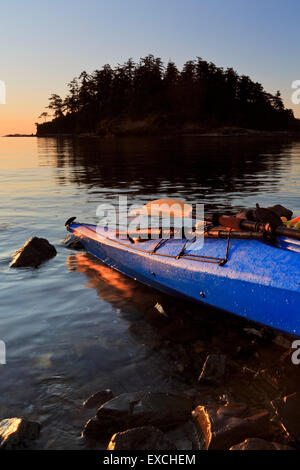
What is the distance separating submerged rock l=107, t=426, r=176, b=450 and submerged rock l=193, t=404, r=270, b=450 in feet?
1.19

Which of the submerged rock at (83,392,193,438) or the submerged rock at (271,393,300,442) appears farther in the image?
the submerged rock at (83,392,193,438)

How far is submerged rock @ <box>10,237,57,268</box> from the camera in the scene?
8387 mm

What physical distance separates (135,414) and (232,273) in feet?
7.21

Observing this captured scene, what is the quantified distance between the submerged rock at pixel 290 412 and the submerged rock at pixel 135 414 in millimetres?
860

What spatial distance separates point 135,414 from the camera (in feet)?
12.2

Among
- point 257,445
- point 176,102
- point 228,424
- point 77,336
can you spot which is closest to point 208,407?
point 228,424

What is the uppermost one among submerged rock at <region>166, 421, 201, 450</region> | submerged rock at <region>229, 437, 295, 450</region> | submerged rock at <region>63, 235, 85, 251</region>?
submerged rock at <region>63, 235, 85, 251</region>

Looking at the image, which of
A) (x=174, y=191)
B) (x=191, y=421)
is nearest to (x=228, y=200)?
(x=174, y=191)

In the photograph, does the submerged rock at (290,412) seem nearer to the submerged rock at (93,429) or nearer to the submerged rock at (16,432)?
the submerged rock at (93,429)

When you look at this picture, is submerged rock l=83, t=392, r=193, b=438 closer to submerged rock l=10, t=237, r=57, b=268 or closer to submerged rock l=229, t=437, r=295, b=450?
submerged rock l=229, t=437, r=295, b=450

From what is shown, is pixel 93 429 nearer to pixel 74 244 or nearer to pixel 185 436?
pixel 185 436

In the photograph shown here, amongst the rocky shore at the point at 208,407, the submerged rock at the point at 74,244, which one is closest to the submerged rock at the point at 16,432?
the rocky shore at the point at 208,407

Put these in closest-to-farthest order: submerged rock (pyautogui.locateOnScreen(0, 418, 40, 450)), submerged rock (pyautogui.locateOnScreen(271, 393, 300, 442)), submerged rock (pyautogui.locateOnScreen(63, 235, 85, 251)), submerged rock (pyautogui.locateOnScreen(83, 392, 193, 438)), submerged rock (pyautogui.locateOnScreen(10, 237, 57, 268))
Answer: submerged rock (pyautogui.locateOnScreen(0, 418, 40, 450)) < submerged rock (pyautogui.locateOnScreen(271, 393, 300, 442)) < submerged rock (pyautogui.locateOnScreen(83, 392, 193, 438)) < submerged rock (pyautogui.locateOnScreen(10, 237, 57, 268)) < submerged rock (pyautogui.locateOnScreen(63, 235, 85, 251))

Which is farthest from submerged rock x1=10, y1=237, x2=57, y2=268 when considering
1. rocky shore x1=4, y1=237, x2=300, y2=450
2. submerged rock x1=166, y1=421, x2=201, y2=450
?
submerged rock x1=166, y1=421, x2=201, y2=450
